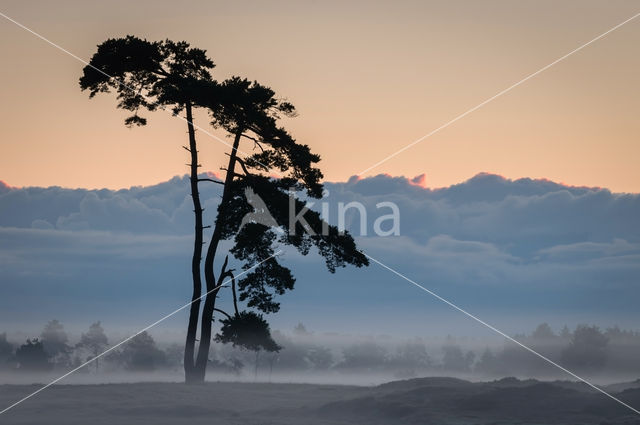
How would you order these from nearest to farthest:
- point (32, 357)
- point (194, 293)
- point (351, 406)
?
point (351, 406)
point (194, 293)
point (32, 357)

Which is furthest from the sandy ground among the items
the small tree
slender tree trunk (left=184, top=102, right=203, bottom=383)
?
the small tree

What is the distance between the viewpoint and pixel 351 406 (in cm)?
2314

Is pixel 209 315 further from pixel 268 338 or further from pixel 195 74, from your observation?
pixel 195 74

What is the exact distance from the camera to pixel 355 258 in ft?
106

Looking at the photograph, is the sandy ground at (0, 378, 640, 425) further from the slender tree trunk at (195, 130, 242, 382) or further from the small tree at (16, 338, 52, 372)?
the small tree at (16, 338, 52, 372)

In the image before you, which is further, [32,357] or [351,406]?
[32,357]

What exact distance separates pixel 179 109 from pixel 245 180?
4.31 metres

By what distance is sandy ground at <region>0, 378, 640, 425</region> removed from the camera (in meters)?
20.8

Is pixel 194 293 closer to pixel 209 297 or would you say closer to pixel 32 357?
pixel 209 297

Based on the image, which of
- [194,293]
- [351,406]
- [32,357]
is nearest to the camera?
[351,406]

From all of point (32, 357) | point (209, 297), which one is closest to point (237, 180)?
point (209, 297)

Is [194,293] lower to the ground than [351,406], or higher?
higher

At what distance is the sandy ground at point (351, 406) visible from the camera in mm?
20750

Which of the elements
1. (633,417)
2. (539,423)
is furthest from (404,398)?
(633,417)
